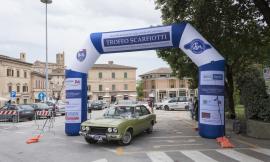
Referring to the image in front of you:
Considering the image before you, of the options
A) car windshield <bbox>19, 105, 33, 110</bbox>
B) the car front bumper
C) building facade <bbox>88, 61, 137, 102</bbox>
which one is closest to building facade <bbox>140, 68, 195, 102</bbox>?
building facade <bbox>88, 61, 137, 102</bbox>

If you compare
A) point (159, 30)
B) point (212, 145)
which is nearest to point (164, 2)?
point (159, 30)

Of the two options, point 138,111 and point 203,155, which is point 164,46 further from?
point 203,155

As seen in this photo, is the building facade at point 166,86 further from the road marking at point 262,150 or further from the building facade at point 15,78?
the road marking at point 262,150

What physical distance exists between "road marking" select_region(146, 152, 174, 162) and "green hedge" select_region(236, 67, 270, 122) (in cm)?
581

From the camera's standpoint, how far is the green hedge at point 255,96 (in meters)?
15.1

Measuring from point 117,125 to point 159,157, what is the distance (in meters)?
2.43

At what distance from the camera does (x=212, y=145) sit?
13.3m

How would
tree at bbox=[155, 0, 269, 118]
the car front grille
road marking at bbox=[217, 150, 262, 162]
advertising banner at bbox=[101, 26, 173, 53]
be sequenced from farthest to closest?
1. tree at bbox=[155, 0, 269, 118]
2. advertising banner at bbox=[101, 26, 173, 53]
3. the car front grille
4. road marking at bbox=[217, 150, 262, 162]

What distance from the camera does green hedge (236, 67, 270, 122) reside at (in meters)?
15.1

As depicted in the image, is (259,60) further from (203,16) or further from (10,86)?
(10,86)

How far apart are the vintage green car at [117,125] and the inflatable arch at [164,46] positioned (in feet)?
8.81

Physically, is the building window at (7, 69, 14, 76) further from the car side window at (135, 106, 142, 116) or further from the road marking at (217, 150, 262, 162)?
the road marking at (217, 150, 262, 162)

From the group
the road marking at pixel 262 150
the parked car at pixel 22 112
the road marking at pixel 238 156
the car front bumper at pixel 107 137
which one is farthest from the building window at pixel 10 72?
the road marking at pixel 262 150

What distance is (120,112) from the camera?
14.9 m
